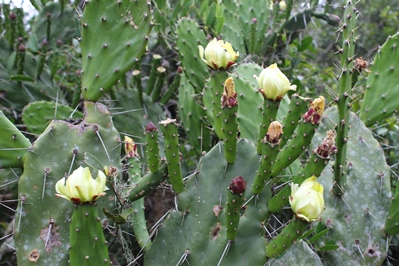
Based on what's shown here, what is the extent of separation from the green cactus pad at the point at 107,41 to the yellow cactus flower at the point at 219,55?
0.32 meters

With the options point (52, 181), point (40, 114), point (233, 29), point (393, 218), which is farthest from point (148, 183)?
point (233, 29)

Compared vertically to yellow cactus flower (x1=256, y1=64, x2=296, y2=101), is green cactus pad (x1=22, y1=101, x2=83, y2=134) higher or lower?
lower

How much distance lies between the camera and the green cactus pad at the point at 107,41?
1.53 metres

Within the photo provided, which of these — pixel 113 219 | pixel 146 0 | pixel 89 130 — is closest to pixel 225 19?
pixel 146 0

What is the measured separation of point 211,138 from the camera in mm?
2264

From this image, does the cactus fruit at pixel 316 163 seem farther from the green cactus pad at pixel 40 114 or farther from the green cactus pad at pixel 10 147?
the green cactus pad at pixel 40 114

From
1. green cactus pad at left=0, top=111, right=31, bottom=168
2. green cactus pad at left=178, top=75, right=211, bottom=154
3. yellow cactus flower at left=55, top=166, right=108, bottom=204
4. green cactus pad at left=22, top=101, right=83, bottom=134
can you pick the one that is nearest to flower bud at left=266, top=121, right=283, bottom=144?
yellow cactus flower at left=55, top=166, right=108, bottom=204

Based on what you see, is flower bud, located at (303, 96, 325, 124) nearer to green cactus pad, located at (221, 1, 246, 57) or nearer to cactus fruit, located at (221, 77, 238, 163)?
cactus fruit, located at (221, 77, 238, 163)

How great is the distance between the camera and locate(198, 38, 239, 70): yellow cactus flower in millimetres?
1358

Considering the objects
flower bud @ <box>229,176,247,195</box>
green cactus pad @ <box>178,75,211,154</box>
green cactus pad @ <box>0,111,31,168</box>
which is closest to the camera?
flower bud @ <box>229,176,247,195</box>

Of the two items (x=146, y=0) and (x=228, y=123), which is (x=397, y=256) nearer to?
(x=228, y=123)

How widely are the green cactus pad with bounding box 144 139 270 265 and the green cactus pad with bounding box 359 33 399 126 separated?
2.16 ft

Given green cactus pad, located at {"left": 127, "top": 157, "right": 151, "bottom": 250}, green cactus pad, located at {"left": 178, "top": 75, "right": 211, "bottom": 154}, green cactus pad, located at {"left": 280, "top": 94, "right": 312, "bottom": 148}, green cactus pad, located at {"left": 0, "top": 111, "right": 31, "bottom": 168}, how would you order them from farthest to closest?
green cactus pad, located at {"left": 178, "top": 75, "right": 211, "bottom": 154} < green cactus pad, located at {"left": 127, "top": 157, "right": 151, "bottom": 250} < green cactus pad, located at {"left": 0, "top": 111, "right": 31, "bottom": 168} < green cactus pad, located at {"left": 280, "top": 94, "right": 312, "bottom": 148}

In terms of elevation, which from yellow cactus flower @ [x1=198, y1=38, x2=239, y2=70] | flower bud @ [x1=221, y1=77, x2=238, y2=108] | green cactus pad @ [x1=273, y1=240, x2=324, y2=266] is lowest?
green cactus pad @ [x1=273, y1=240, x2=324, y2=266]
